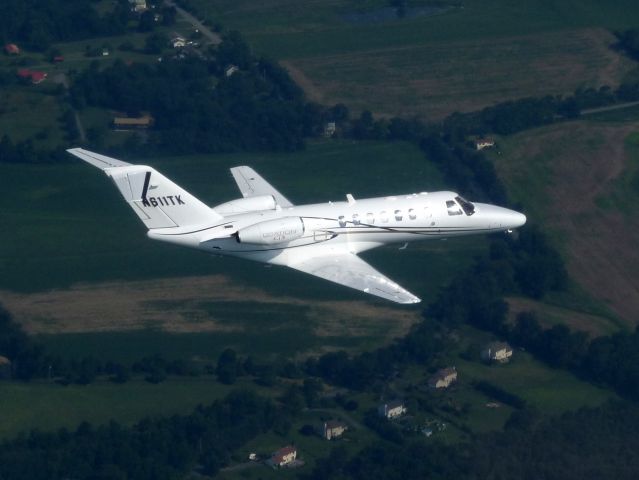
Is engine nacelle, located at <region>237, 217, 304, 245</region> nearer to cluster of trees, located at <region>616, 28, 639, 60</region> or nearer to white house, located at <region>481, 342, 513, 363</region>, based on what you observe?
white house, located at <region>481, 342, 513, 363</region>

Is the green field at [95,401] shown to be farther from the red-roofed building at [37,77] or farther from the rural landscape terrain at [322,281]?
the red-roofed building at [37,77]

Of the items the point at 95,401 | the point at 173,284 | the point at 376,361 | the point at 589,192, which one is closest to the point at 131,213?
the point at 173,284

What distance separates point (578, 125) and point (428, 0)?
1395 inches

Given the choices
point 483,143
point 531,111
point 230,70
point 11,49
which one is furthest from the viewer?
point 11,49

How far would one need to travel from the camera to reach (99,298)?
95812 millimetres

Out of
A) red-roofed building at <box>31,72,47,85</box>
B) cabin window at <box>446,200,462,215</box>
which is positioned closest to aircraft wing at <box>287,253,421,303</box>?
cabin window at <box>446,200,462,215</box>

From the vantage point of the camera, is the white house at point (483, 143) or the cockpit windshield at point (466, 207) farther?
the white house at point (483, 143)

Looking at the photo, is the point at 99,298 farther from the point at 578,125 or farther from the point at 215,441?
the point at 578,125

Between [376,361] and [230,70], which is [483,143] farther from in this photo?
[376,361]

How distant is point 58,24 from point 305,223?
7942 centimetres

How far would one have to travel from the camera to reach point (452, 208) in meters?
76.8

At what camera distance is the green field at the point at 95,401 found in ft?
283

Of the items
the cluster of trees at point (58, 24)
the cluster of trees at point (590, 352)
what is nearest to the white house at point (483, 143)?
the cluster of trees at point (590, 352)

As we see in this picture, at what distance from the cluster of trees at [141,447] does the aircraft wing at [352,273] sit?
43.8 ft
